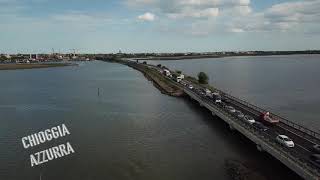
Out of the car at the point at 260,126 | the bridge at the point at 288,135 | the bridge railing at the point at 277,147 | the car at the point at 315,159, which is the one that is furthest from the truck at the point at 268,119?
the car at the point at 315,159

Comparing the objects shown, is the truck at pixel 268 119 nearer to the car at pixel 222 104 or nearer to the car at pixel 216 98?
the car at pixel 222 104

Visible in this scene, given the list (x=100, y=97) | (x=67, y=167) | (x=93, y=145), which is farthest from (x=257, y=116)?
(x=100, y=97)

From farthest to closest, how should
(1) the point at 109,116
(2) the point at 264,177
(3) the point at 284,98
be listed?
(3) the point at 284,98 < (1) the point at 109,116 < (2) the point at 264,177

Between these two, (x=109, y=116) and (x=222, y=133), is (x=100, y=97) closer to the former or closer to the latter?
(x=109, y=116)

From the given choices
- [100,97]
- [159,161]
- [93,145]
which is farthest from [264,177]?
[100,97]

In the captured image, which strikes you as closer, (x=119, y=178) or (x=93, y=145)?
(x=119, y=178)

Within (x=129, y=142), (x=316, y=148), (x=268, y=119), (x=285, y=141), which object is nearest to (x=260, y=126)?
(x=268, y=119)

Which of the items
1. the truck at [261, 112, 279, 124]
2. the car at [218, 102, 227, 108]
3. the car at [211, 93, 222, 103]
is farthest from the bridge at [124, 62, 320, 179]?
the car at [211, 93, 222, 103]

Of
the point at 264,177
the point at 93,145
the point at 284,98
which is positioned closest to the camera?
the point at 264,177
